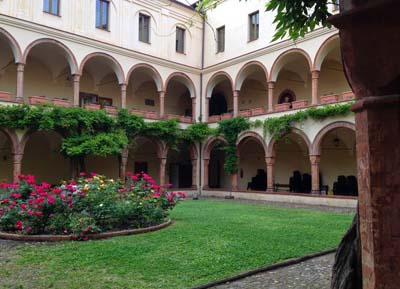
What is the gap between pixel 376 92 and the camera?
1.68 metres

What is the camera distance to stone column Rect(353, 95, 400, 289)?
161cm

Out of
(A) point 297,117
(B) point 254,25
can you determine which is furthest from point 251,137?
(B) point 254,25

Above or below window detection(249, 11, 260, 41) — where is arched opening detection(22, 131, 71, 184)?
below

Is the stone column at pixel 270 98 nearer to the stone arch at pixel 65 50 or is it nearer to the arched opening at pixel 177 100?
the arched opening at pixel 177 100

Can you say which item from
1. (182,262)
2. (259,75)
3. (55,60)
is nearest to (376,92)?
(182,262)

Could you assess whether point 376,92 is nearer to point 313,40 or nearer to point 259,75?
point 313,40

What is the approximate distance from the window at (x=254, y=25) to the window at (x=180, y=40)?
4.47 m

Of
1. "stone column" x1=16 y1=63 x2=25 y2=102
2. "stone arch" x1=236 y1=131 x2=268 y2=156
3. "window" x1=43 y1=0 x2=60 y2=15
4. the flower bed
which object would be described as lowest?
the flower bed

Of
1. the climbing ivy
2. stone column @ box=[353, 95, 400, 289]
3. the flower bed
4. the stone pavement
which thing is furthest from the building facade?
stone column @ box=[353, 95, 400, 289]

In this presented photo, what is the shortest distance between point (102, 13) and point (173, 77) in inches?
227

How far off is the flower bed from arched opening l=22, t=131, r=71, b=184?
12.1 m

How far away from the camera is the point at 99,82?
22.3 metres

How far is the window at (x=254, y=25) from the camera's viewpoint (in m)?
20.8

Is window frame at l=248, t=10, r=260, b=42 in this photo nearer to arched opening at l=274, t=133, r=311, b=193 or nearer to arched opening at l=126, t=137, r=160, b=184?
arched opening at l=274, t=133, r=311, b=193
